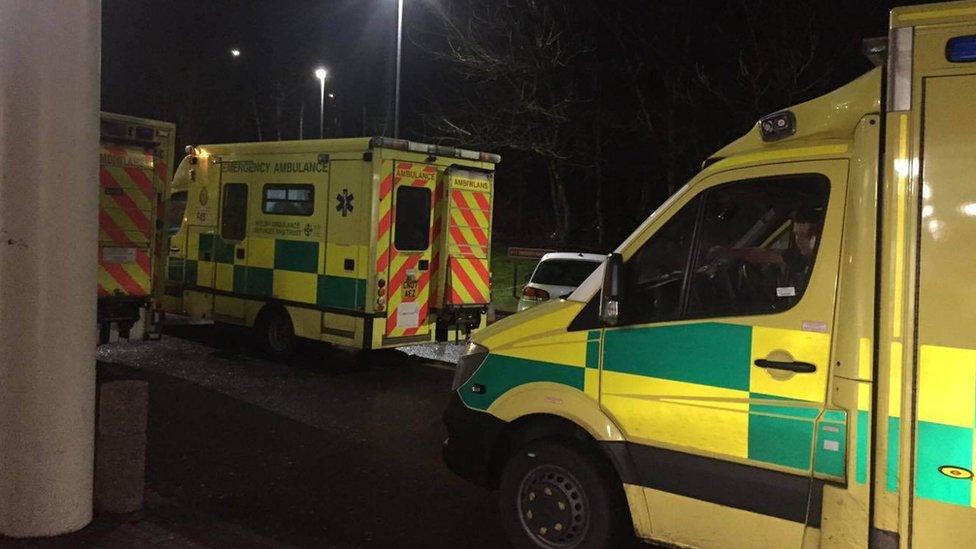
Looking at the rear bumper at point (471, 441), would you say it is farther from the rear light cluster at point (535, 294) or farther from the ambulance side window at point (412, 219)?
the rear light cluster at point (535, 294)

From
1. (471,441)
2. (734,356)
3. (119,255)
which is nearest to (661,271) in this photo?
(734,356)

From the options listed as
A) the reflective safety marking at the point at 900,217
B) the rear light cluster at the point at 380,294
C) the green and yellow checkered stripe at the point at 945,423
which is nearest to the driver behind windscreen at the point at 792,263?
the reflective safety marking at the point at 900,217

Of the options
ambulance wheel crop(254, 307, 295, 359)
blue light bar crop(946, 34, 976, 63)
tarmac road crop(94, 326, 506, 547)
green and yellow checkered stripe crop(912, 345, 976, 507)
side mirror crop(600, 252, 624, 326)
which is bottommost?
tarmac road crop(94, 326, 506, 547)

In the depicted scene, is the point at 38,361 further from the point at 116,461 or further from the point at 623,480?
the point at 623,480

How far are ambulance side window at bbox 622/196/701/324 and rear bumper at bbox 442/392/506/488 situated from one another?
1024 mm

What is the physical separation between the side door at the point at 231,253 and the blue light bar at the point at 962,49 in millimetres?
8751

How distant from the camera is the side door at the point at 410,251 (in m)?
9.16

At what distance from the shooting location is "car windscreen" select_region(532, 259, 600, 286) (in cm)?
1052

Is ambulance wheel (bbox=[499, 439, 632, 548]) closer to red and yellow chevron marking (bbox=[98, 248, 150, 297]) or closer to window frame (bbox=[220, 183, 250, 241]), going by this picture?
red and yellow chevron marking (bbox=[98, 248, 150, 297])

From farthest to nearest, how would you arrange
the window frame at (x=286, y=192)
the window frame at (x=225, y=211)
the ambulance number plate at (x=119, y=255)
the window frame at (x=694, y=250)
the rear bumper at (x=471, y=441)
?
1. the window frame at (x=225, y=211)
2. the window frame at (x=286, y=192)
3. the ambulance number plate at (x=119, y=255)
4. the rear bumper at (x=471, y=441)
5. the window frame at (x=694, y=250)

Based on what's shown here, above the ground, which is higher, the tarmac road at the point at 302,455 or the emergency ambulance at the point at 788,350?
the emergency ambulance at the point at 788,350

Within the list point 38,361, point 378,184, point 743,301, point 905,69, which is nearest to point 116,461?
point 38,361

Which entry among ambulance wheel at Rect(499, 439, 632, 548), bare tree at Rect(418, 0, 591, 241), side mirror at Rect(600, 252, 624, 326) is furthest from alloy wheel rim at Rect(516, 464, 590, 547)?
bare tree at Rect(418, 0, 591, 241)

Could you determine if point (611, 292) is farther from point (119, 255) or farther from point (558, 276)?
point (119, 255)
